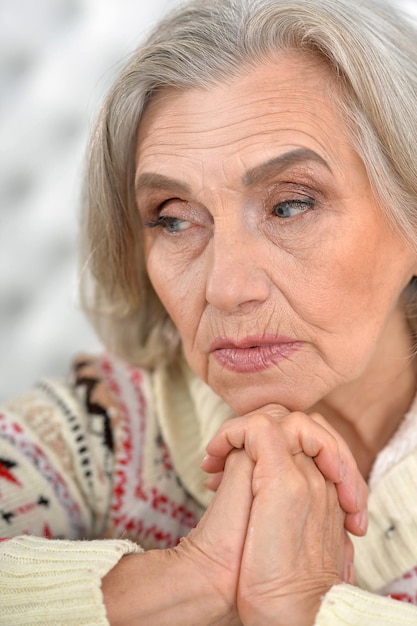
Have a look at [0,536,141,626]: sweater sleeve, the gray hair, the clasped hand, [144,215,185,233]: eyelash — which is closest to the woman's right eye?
[144,215,185,233]: eyelash

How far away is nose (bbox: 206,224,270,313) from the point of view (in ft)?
4.31

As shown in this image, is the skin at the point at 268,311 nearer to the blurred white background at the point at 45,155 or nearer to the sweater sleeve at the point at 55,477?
the sweater sleeve at the point at 55,477

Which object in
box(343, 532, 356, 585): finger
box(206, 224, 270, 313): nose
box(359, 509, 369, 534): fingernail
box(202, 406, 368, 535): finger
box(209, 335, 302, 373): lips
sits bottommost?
box(343, 532, 356, 585): finger

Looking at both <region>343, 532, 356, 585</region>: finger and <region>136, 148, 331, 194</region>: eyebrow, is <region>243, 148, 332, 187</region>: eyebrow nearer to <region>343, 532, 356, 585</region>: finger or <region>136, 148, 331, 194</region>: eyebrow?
<region>136, 148, 331, 194</region>: eyebrow

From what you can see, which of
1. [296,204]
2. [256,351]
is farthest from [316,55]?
[256,351]

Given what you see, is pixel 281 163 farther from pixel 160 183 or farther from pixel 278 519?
pixel 278 519

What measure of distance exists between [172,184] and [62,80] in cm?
137

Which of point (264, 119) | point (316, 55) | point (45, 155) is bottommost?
point (264, 119)

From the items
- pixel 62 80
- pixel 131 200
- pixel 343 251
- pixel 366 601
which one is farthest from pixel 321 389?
pixel 62 80

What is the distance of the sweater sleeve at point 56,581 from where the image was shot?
1169 mm

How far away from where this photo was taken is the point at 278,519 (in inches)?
48.4

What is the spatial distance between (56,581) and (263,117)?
2.62ft

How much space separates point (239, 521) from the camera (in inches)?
49.2

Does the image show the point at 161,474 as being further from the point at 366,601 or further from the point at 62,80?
the point at 62,80
